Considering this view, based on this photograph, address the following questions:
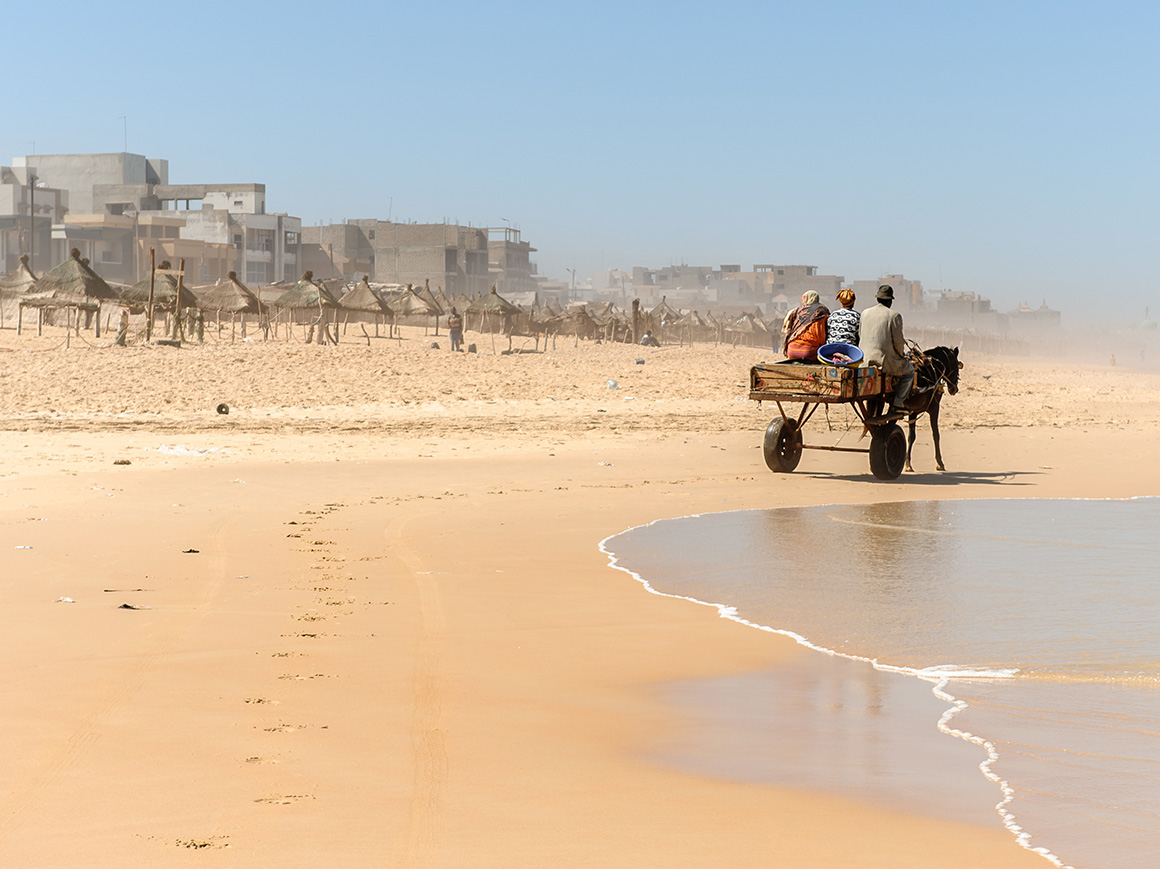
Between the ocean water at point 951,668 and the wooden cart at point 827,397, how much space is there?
2.56 metres

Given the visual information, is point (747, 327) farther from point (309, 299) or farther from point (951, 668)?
point (951, 668)

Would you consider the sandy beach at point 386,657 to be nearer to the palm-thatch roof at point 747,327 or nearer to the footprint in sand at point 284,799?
the footprint in sand at point 284,799

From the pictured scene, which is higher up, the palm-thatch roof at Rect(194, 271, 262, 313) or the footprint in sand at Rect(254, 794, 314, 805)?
the palm-thatch roof at Rect(194, 271, 262, 313)

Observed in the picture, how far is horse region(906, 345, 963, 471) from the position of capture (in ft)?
45.6

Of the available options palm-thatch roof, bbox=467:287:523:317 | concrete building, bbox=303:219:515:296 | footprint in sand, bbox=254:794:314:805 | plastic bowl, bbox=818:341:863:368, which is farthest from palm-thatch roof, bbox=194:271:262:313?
concrete building, bbox=303:219:515:296

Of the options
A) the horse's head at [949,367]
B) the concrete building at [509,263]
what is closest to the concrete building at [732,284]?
the concrete building at [509,263]

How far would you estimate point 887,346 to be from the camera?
13359mm

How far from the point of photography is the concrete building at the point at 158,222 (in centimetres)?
7938

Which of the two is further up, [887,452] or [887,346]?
[887,346]

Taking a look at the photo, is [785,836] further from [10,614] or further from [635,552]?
[635,552]

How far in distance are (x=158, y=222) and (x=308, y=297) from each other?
4093 cm

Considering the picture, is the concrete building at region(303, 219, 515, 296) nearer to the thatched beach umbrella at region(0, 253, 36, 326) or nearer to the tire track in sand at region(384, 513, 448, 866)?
the thatched beach umbrella at region(0, 253, 36, 326)

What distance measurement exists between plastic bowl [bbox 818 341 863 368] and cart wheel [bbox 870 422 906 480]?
93cm

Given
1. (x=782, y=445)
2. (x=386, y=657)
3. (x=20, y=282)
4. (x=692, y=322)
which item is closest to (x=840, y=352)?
(x=782, y=445)
